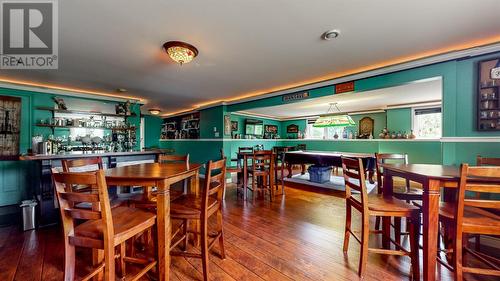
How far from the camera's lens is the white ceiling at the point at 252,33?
175cm

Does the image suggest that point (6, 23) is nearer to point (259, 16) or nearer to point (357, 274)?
point (259, 16)

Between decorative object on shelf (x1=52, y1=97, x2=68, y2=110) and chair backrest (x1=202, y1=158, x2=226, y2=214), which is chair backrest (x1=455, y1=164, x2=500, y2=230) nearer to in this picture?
chair backrest (x1=202, y1=158, x2=226, y2=214)

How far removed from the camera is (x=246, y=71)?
3.39 metres

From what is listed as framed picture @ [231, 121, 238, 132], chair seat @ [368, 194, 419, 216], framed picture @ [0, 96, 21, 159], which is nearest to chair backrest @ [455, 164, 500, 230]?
chair seat @ [368, 194, 419, 216]

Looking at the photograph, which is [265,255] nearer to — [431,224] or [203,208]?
[203,208]

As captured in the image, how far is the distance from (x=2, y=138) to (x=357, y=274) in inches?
237

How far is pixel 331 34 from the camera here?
217 centimetres

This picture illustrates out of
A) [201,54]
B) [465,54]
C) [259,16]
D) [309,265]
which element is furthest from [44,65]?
[465,54]

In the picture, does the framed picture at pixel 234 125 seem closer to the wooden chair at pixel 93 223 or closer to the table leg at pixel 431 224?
the wooden chair at pixel 93 223

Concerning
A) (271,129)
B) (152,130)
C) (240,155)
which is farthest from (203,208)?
(152,130)

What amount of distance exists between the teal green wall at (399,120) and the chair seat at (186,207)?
6707 mm

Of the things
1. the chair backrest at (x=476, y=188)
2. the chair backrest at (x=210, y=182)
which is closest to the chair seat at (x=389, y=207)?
the chair backrest at (x=476, y=188)

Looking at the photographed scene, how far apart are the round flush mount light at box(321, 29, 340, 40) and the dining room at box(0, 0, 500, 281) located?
0.07 metres

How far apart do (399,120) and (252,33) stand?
20.3 ft
